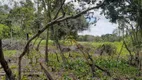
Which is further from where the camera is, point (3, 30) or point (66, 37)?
point (3, 30)

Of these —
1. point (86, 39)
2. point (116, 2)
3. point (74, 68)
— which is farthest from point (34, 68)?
point (86, 39)

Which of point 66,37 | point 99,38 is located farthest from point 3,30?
point 99,38

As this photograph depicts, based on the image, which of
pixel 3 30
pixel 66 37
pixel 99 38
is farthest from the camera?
pixel 99 38

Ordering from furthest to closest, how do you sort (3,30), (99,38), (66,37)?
1. (99,38)
2. (3,30)
3. (66,37)

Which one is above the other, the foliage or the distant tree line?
the foliage

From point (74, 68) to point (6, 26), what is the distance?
383 inches

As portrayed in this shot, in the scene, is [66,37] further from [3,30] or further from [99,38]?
[99,38]

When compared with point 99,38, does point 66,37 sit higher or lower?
higher

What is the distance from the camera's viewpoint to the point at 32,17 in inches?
961

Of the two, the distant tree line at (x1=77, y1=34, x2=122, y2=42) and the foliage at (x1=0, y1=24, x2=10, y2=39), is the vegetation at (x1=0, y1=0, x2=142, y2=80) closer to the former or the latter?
the foliage at (x1=0, y1=24, x2=10, y2=39)

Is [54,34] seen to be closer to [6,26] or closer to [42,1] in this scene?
[42,1]

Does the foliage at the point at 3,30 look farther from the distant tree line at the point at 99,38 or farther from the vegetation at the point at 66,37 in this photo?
the distant tree line at the point at 99,38

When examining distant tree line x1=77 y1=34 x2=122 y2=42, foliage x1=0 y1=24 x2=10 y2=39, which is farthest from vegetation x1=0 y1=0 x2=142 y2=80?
distant tree line x1=77 y1=34 x2=122 y2=42

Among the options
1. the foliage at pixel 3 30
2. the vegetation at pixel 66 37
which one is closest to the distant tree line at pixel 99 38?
the vegetation at pixel 66 37
